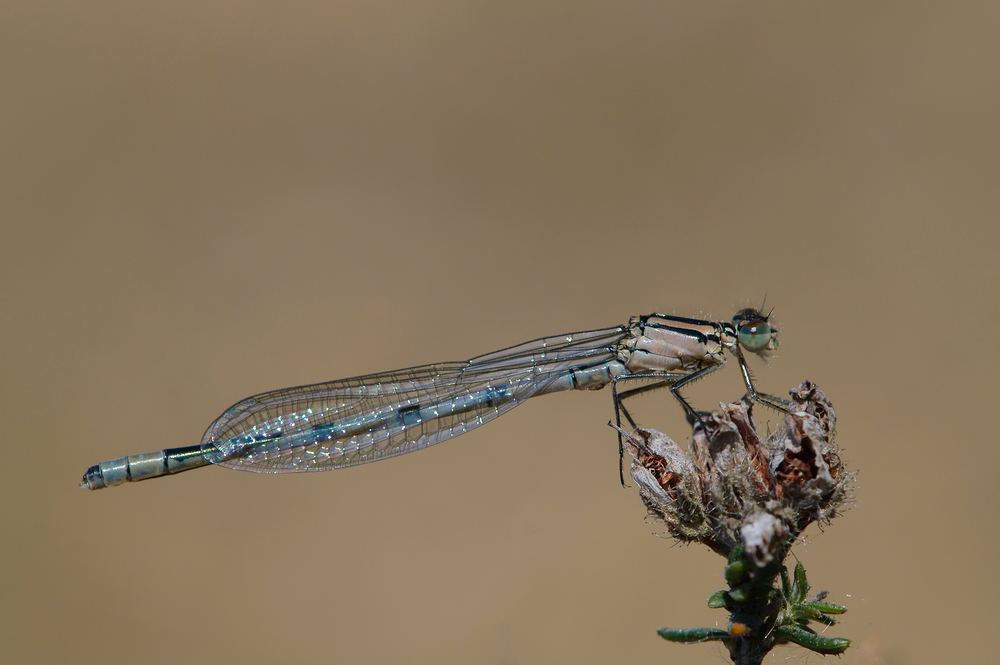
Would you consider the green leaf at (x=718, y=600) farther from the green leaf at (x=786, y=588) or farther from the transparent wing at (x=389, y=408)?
the transparent wing at (x=389, y=408)

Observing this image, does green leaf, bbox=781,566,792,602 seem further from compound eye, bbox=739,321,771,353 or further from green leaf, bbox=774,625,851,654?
compound eye, bbox=739,321,771,353

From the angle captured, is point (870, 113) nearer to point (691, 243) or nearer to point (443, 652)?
point (691, 243)

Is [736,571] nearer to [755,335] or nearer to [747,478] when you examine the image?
[747,478]

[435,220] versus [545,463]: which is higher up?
[435,220]

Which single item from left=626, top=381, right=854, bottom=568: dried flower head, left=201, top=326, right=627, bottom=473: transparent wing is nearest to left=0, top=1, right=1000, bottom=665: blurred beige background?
left=201, top=326, right=627, bottom=473: transparent wing

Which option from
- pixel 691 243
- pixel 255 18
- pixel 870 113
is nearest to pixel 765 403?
pixel 691 243
